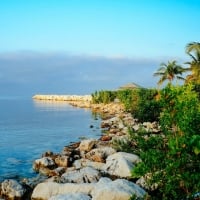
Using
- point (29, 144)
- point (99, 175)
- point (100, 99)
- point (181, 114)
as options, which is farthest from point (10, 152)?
point (100, 99)

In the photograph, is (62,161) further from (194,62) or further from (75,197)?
(194,62)

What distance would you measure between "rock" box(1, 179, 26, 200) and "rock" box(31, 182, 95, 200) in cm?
42

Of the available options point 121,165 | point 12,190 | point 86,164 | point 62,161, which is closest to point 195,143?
point 121,165

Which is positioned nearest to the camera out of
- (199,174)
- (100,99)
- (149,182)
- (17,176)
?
(199,174)

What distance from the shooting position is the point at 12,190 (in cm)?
1209

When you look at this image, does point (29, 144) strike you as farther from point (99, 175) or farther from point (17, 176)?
point (99, 175)

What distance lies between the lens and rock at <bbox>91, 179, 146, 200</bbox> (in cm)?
993

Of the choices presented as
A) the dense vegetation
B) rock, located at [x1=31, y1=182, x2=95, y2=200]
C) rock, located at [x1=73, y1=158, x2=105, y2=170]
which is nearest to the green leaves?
the dense vegetation

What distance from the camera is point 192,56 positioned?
39750mm

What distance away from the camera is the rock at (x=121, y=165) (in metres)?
13.0

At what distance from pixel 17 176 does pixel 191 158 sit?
9.38m

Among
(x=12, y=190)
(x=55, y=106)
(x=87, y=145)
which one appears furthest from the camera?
(x=55, y=106)

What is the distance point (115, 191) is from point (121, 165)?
3.31 m

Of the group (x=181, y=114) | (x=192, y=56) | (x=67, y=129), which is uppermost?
(x=192, y=56)
